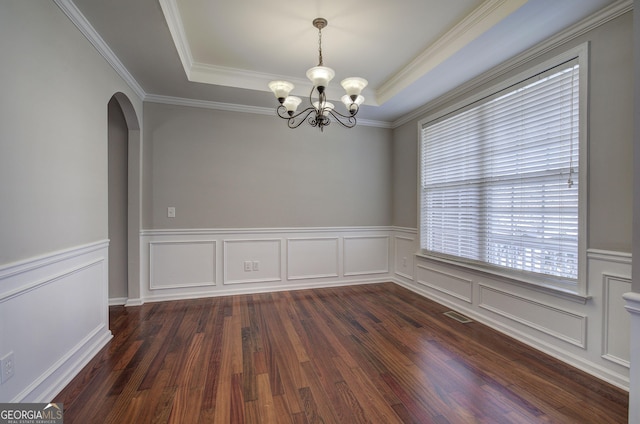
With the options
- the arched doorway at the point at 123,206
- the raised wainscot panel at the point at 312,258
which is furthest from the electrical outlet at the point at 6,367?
the raised wainscot panel at the point at 312,258

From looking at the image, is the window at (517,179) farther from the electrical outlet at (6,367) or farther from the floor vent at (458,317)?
the electrical outlet at (6,367)

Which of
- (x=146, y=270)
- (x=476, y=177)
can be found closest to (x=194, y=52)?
(x=146, y=270)

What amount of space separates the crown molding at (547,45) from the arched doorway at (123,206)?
3803mm

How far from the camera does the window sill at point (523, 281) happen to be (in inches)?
84.5

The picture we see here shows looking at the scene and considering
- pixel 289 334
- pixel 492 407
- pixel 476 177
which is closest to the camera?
pixel 492 407

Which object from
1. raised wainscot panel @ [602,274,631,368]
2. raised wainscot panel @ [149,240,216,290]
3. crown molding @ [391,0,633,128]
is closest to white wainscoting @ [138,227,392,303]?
raised wainscot panel @ [149,240,216,290]

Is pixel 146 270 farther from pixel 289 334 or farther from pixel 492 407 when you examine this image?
pixel 492 407

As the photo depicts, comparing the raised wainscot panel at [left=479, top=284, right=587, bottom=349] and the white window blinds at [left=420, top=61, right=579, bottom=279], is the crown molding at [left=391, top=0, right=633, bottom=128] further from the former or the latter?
the raised wainscot panel at [left=479, top=284, right=587, bottom=349]

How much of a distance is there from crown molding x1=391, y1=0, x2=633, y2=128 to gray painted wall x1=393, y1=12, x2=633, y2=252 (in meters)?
0.04

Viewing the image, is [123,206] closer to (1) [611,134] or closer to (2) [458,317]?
(2) [458,317]

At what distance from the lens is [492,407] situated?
1.70 meters

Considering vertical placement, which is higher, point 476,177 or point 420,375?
point 476,177

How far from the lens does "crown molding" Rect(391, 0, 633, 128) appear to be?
1.92 m

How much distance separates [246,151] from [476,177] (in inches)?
113
